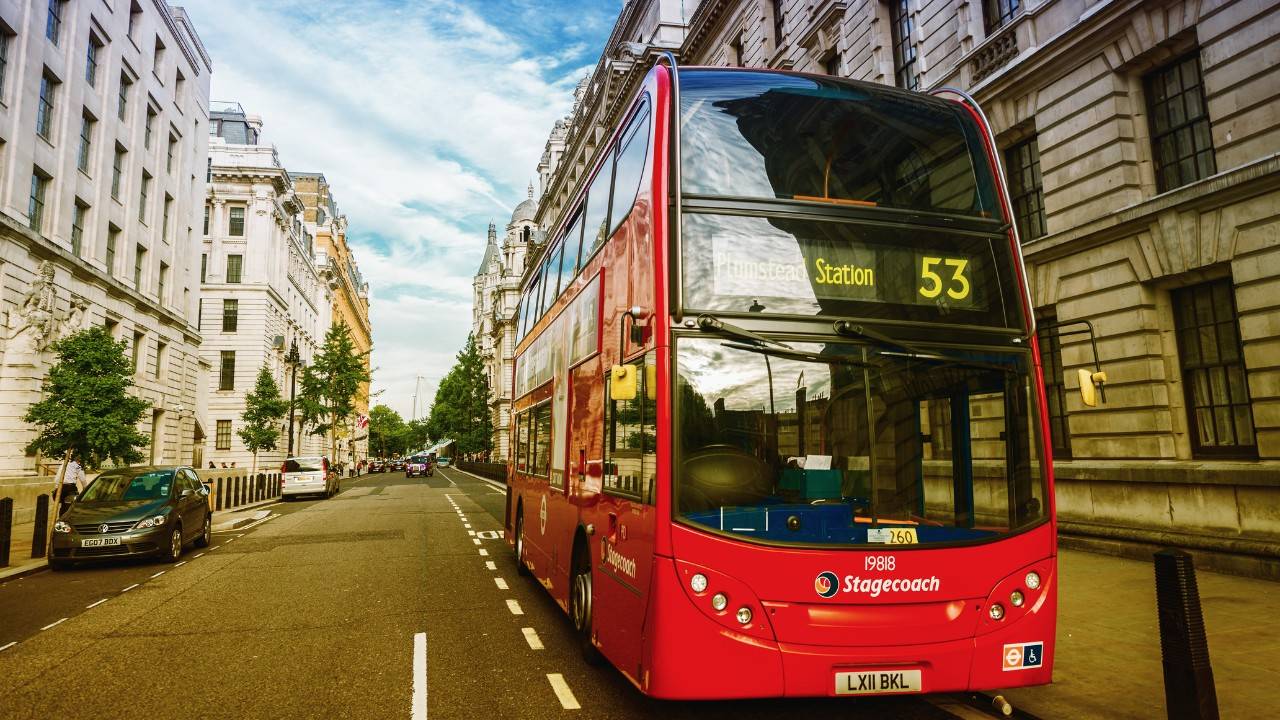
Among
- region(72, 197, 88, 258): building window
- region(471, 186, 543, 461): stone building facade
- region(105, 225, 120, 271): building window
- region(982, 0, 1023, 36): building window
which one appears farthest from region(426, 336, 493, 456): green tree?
region(982, 0, 1023, 36): building window

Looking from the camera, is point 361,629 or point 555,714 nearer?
point 555,714

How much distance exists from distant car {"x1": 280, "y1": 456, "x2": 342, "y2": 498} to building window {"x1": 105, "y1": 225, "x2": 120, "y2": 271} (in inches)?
382

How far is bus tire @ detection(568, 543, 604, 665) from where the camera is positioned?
6332mm

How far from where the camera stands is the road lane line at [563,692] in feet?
17.5

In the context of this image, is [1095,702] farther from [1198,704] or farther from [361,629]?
[361,629]

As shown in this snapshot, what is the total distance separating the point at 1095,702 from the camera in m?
5.26

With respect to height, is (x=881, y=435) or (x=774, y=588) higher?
(x=881, y=435)

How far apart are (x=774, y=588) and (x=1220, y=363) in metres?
9.93

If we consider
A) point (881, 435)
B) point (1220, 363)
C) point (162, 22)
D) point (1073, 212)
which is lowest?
point (881, 435)

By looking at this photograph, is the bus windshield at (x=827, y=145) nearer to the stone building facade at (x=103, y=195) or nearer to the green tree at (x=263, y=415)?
the stone building facade at (x=103, y=195)

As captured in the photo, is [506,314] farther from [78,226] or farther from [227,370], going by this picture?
[78,226]

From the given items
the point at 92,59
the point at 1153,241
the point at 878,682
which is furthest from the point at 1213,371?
the point at 92,59

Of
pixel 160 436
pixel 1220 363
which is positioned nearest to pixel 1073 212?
pixel 1220 363

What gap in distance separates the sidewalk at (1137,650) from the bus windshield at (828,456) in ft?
5.03
